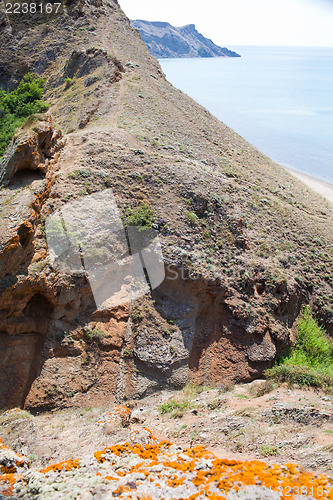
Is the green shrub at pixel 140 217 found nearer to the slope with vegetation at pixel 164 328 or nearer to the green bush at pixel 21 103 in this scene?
the slope with vegetation at pixel 164 328

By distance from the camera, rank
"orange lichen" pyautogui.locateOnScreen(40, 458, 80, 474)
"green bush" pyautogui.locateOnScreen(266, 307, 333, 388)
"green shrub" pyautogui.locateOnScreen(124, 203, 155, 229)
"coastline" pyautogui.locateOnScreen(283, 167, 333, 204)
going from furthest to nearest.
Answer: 1. "coastline" pyautogui.locateOnScreen(283, 167, 333, 204)
2. "green shrub" pyautogui.locateOnScreen(124, 203, 155, 229)
3. "green bush" pyautogui.locateOnScreen(266, 307, 333, 388)
4. "orange lichen" pyautogui.locateOnScreen(40, 458, 80, 474)

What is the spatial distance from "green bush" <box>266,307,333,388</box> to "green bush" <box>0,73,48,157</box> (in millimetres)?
18195

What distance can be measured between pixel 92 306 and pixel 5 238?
350 cm

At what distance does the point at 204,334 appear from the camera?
524 inches

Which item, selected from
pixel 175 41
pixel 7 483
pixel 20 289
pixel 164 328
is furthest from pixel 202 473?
pixel 175 41

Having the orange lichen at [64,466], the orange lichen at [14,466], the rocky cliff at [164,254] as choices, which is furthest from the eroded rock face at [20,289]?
the orange lichen at [64,466]

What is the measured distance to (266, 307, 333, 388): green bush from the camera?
1159cm

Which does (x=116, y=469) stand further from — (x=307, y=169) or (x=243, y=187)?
(x=307, y=169)

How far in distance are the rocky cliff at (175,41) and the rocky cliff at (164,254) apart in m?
145

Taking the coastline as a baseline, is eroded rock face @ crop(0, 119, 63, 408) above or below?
below

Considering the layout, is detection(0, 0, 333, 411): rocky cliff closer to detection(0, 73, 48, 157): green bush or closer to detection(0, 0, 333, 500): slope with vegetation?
detection(0, 0, 333, 500): slope with vegetation

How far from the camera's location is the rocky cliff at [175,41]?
520 feet

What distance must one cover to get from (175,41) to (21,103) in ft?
538

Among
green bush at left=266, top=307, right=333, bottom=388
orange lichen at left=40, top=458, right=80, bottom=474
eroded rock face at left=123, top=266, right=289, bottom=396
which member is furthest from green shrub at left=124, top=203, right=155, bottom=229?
orange lichen at left=40, top=458, right=80, bottom=474
